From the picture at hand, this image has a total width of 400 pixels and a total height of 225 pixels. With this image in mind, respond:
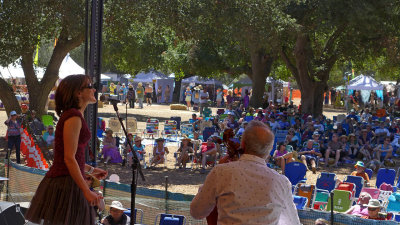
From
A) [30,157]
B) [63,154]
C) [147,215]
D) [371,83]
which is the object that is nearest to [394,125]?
[30,157]

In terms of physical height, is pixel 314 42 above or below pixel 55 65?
above

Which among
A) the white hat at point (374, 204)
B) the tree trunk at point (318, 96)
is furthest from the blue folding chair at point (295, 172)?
the tree trunk at point (318, 96)

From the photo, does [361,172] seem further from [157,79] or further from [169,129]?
[157,79]

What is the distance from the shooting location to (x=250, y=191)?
8.94 ft

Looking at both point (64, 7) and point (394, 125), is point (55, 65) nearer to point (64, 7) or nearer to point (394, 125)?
point (64, 7)

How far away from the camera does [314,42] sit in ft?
85.4

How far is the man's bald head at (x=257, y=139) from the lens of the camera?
2.76m

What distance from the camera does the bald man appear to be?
2.72 metres

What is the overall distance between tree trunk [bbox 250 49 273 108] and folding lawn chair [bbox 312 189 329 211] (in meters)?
18.5

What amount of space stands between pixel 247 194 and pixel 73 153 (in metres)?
0.93

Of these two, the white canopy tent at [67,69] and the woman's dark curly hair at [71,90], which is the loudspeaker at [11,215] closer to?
the woman's dark curly hair at [71,90]

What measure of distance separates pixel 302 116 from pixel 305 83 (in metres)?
2.95

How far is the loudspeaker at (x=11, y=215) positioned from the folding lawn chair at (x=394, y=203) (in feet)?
18.9

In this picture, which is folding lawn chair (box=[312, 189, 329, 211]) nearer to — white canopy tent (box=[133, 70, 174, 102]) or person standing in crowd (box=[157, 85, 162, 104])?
white canopy tent (box=[133, 70, 174, 102])
